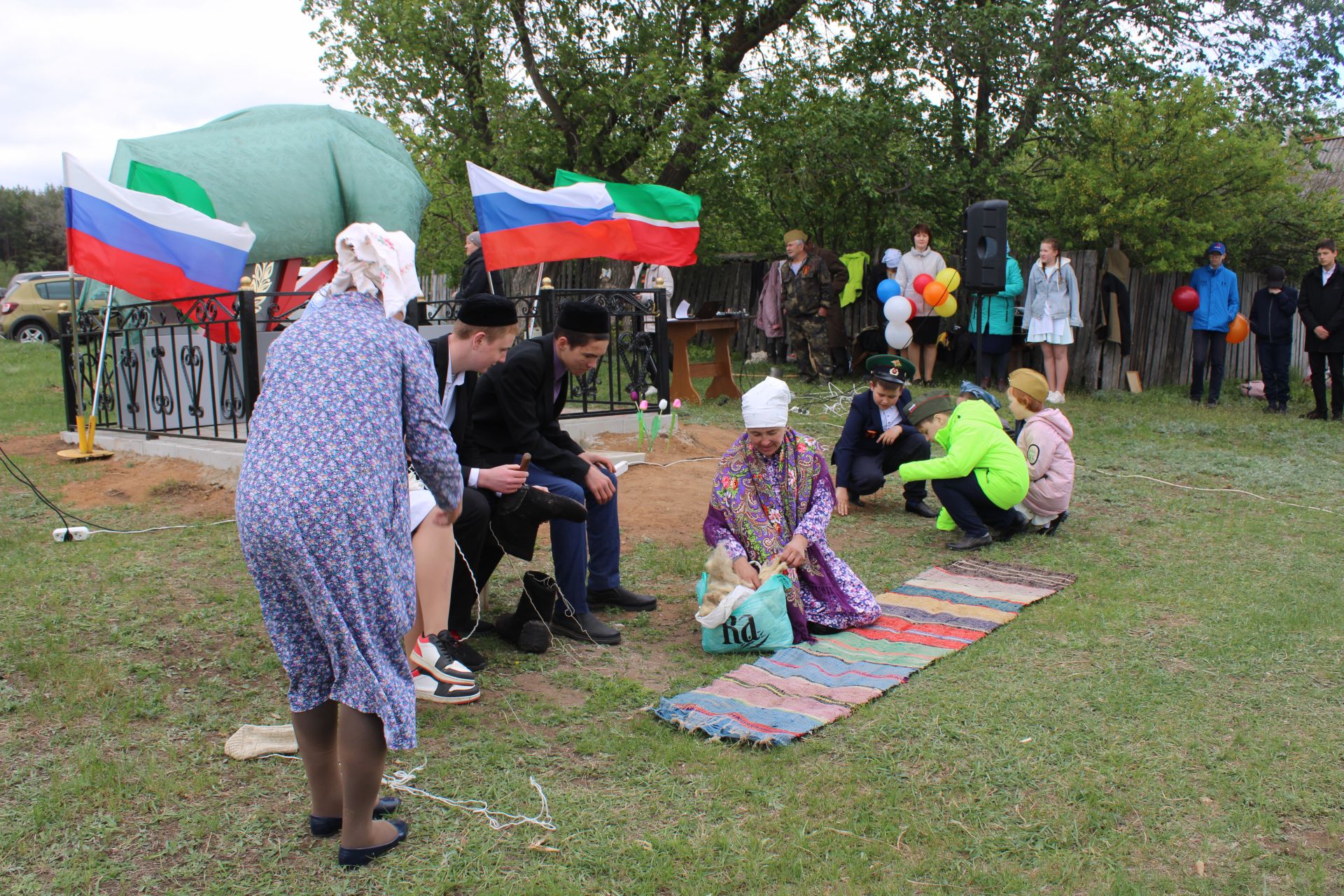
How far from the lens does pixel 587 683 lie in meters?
4.08

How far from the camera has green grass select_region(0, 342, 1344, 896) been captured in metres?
Answer: 2.73

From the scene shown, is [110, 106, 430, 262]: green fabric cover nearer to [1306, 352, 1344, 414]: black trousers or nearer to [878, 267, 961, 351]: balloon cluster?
[878, 267, 961, 351]: balloon cluster

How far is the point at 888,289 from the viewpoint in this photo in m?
13.1

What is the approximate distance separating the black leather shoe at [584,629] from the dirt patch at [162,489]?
310cm

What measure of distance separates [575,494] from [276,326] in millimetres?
6409

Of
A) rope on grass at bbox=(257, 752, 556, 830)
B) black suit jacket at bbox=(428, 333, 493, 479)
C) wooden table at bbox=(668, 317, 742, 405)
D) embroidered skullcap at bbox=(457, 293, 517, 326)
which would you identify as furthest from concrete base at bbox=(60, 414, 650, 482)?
rope on grass at bbox=(257, 752, 556, 830)

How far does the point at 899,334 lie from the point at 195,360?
7.76m

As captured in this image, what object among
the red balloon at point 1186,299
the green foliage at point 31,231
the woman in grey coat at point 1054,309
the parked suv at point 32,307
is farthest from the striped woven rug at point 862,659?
the green foliage at point 31,231

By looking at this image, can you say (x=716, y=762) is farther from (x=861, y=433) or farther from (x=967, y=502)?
(x=861, y=433)

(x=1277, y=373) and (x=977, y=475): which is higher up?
(x=1277, y=373)

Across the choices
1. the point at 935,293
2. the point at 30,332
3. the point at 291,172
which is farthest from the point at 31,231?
the point at 935,293

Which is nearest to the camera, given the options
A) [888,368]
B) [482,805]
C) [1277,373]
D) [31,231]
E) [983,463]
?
[482,805]

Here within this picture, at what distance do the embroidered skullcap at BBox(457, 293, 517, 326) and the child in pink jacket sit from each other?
3.48m

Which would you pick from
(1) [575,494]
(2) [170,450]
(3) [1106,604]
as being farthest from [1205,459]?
(2) [170,450]
